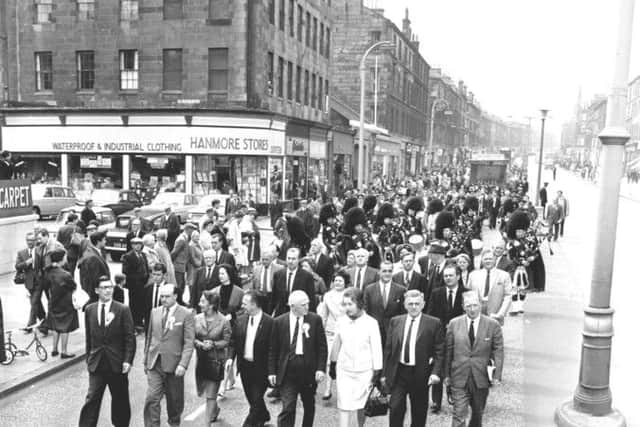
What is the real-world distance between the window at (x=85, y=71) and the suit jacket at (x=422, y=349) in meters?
30.6

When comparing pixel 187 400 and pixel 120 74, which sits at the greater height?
pixel 120 74

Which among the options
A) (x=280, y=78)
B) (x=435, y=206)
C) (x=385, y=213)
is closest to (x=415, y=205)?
(x=435, y=206)

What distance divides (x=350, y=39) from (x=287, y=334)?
58.0 meters

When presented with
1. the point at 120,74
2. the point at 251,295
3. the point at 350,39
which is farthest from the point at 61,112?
the point at 350,39

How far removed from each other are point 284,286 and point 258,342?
224 cm

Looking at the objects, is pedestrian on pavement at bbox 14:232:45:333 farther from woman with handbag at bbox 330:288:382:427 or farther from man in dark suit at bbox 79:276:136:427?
woman with handbag at bbox 330:288:382:427

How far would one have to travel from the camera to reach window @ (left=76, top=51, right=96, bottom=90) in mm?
34219

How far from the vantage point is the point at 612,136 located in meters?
7.64

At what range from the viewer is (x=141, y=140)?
3297 cm

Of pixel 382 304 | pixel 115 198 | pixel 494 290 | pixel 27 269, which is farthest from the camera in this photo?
pixel 115 198

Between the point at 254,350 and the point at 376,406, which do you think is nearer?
the point at 376,406

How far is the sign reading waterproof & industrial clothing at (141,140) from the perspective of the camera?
3231 cm

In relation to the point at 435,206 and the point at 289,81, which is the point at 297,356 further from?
the point at 289,81

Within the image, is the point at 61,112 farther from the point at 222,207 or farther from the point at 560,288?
the point at 560,288
